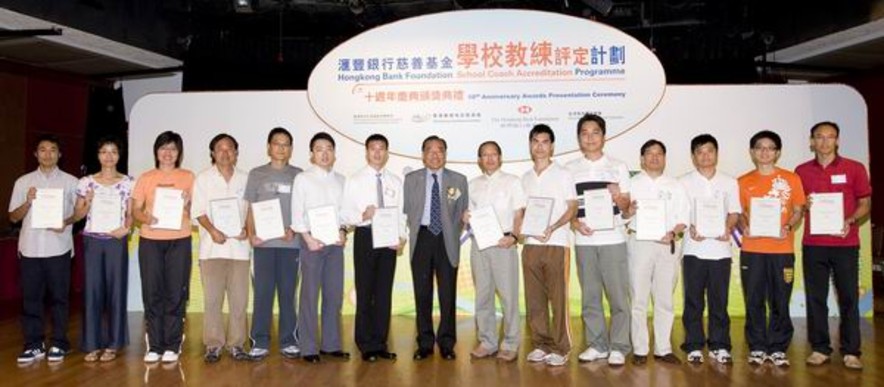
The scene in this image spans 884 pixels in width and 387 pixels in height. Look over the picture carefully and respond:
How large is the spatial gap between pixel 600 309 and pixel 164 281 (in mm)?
2689

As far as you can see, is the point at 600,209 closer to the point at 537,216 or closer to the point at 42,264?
the point at 537,216

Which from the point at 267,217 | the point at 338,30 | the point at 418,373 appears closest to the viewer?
the point at 418,373

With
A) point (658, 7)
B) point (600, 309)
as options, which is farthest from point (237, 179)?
point (658, 7)

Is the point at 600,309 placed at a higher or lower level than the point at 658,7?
lower

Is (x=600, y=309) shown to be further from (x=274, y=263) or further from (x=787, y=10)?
(x=787, y=10)

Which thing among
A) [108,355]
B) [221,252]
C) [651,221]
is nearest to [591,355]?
[651,221]

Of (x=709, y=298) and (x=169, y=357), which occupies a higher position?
(x=709, y=298)

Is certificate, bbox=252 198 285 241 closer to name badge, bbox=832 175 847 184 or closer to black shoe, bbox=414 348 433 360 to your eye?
black shoe, bbox=414 348 433 360

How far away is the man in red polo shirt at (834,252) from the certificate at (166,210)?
3851 mm

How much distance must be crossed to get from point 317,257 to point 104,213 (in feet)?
4.38

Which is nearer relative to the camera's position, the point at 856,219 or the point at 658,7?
the point at 856,219

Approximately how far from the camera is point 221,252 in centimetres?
422

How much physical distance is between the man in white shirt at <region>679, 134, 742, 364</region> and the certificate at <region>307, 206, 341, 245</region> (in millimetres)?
2177

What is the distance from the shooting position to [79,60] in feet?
26.0
